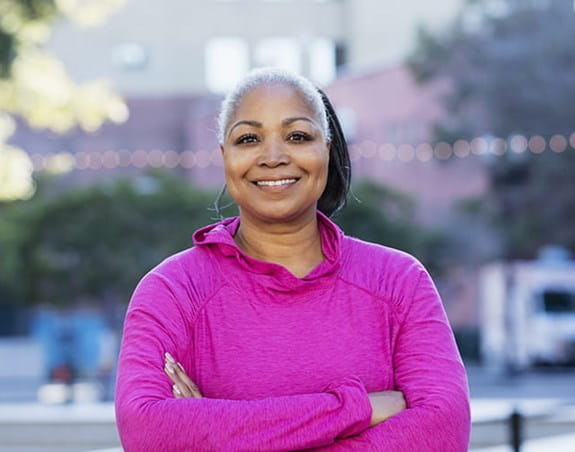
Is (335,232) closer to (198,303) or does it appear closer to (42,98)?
(198,303)

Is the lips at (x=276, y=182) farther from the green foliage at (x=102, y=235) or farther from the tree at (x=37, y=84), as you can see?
the green foliage at (x=102, y=235)

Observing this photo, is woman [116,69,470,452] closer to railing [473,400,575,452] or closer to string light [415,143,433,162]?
railing [473,400,575,452]

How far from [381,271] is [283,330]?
280 millimetres

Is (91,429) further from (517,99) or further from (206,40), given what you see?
(206,40)

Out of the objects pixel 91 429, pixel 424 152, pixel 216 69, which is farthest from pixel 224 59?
pixel 91 429

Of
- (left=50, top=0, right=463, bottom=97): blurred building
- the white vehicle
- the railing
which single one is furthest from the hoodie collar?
(left=50, top=0, right=463, bottom=97): blurred building

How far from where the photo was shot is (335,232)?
9.63ft

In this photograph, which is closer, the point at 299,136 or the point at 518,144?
the point at 299,136

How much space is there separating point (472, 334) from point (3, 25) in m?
19.4

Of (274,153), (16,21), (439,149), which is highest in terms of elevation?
(16,21)

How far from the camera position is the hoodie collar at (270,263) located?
2.80m

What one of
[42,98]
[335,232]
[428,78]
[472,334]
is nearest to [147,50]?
[428,78]

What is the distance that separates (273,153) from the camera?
2832mm

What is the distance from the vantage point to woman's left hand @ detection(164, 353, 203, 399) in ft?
8.84
